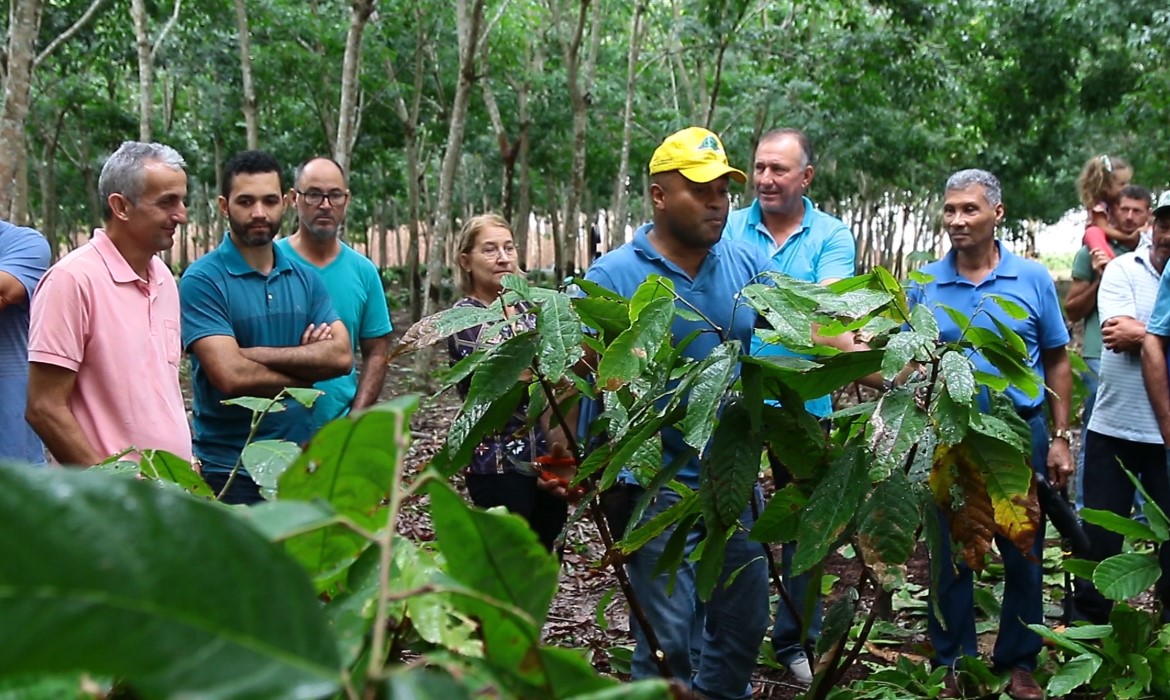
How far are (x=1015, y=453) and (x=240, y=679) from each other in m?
1.88

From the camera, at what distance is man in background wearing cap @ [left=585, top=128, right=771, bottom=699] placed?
10.6ft

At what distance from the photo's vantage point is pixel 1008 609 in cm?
417

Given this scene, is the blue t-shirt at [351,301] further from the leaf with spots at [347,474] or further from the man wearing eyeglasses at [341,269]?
the leaf with spots at [347,474]

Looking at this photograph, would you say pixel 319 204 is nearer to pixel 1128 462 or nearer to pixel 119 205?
pixel 119 205

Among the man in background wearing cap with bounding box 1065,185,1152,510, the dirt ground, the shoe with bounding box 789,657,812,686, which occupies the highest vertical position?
the man in background wearing cap with bounding box 1065,185,1152,510

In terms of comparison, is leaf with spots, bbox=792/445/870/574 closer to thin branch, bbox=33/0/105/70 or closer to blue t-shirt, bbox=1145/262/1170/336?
blue t-shirt, bbox=1145/262/1170/336

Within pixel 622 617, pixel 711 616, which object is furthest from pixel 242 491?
pixel 622 617

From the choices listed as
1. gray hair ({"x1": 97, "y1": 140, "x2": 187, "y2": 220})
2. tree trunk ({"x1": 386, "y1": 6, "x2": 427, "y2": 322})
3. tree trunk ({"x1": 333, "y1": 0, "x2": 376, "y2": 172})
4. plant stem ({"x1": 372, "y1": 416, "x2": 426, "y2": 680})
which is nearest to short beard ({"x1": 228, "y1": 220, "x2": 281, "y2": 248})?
gray hair ({"x1": 97, "y1": 140, "x2": 187, "y2": 220})

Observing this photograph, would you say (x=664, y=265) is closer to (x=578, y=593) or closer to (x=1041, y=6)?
(x=578, y=593)

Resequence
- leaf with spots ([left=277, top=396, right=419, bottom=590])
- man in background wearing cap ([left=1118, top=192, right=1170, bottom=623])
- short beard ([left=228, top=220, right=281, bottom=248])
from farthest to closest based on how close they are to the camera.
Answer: man in background wearing cap ([left=1118, top=192, right=1170, bottom=623]), short beard ([left=228, top=220, right=281, bottom=248]), leaf with spots ([left=277, top=396, right=419, bottom=590])

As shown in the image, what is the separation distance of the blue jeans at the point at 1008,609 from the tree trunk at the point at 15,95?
449cm

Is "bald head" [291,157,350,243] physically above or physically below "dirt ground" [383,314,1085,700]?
above

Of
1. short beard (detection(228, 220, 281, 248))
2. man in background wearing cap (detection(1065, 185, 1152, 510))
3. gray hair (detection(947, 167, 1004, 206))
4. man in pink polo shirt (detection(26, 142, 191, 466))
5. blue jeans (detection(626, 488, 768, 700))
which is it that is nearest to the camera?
man in pink polo shirt (detection(26, 142, 191, 466))

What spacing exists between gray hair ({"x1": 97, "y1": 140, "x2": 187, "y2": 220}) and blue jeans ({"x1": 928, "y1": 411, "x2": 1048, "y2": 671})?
295 centimetres
